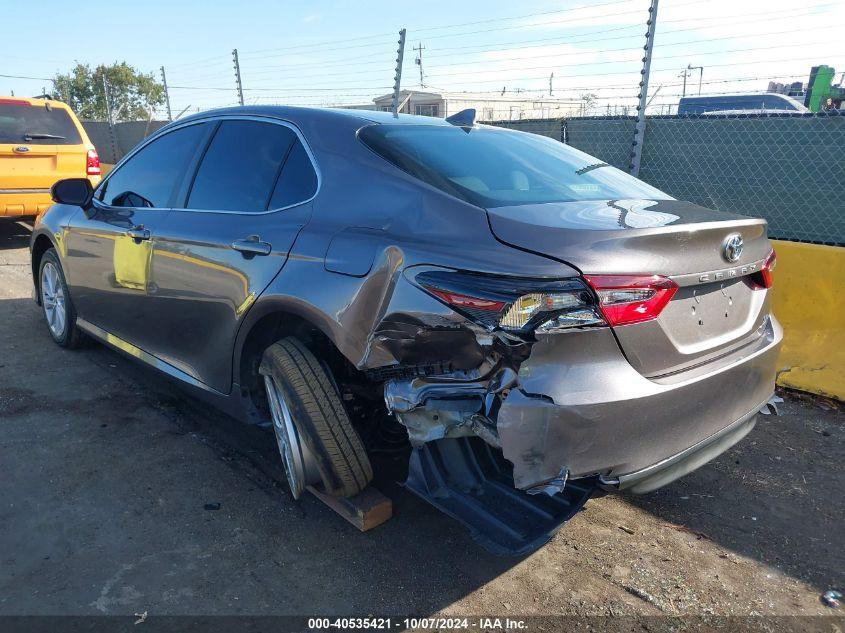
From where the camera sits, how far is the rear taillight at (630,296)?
6.59ft

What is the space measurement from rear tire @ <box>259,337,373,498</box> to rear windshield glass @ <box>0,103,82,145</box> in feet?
25.1

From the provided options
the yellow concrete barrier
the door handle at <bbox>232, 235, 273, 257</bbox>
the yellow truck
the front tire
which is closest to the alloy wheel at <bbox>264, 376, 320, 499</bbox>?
the door handle at <bbox>232, 235, 273, 257</bbox>

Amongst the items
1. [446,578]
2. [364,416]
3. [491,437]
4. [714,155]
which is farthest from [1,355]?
[714,155]

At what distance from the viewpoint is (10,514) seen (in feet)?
9.36

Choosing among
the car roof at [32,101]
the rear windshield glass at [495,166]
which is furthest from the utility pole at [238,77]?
the rear windshield glass at [495,166]

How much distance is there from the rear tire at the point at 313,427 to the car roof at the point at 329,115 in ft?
3.28

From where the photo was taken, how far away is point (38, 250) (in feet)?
17.0

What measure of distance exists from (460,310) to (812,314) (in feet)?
11.2

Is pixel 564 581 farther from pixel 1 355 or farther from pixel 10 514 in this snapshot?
pixel 1 355

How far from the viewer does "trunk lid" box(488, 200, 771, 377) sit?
80.7 inches

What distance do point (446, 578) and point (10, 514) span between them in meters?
1.91

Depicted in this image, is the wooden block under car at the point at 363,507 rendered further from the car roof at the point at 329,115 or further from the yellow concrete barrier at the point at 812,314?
the yellow concrete barrier at the point at 812,314

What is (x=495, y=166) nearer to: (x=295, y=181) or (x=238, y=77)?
(x=295, y=181)

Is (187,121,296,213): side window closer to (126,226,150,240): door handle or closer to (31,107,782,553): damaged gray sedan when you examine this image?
(31,107,782,553): damaged gray sedan
